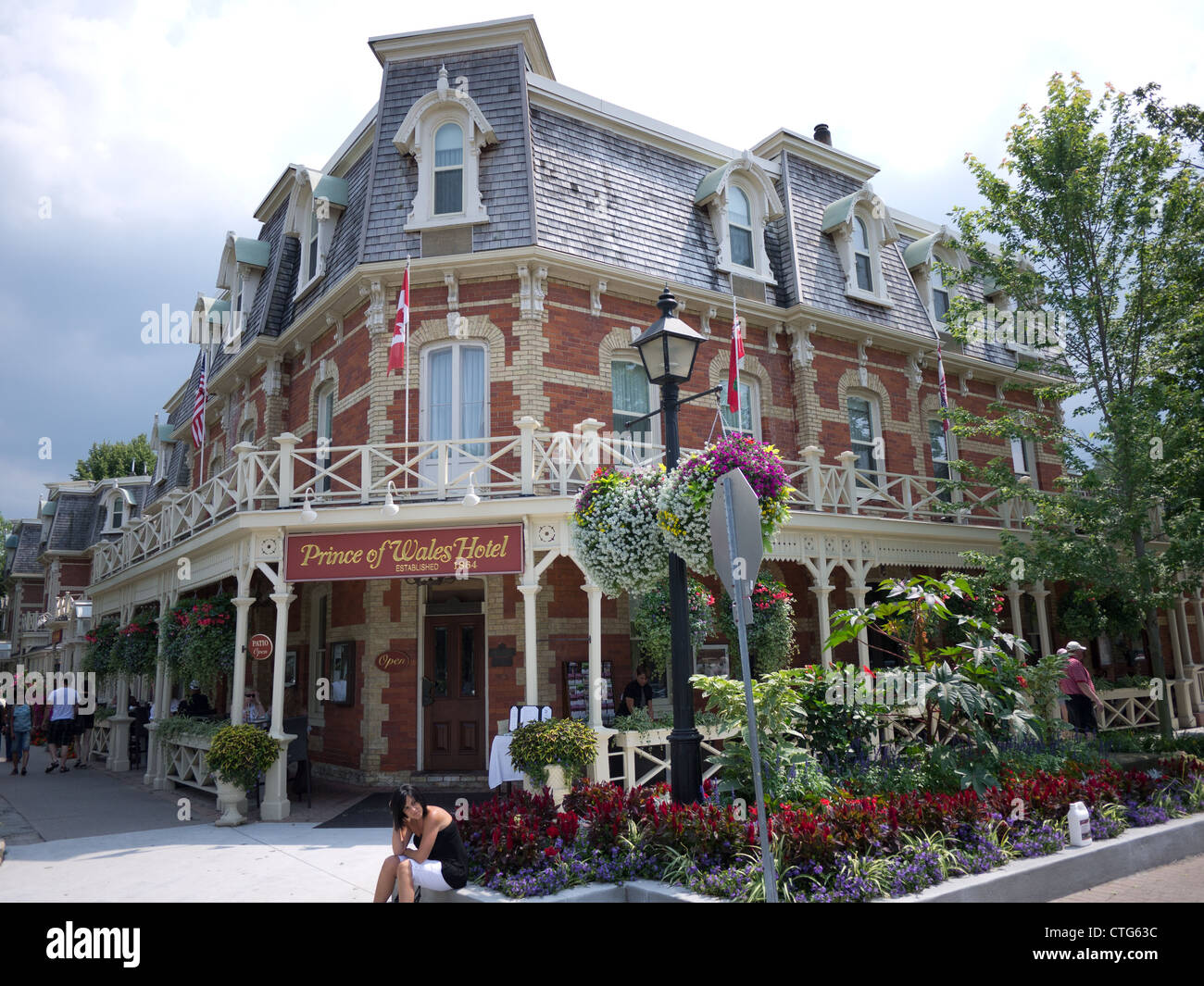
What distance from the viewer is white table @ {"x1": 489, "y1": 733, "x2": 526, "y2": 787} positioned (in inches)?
413

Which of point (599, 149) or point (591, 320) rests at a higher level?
point (599, 149)

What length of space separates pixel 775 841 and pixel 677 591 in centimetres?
198

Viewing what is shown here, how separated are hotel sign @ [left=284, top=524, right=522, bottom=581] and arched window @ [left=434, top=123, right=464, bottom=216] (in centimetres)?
622

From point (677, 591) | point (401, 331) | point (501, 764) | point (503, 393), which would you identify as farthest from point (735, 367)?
point (677, 591)

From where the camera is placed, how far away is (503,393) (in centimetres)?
1351

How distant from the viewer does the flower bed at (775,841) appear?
5691 millimetres

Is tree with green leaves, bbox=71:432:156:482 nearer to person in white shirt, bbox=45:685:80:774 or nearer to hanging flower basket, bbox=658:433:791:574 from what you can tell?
person in white shirt, bbox=45:685:80:774

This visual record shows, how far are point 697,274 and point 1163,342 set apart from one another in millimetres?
7705

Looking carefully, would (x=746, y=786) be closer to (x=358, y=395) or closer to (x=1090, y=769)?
(x=1090, y=769)

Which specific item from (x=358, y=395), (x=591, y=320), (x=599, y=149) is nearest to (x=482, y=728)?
(x=358, y=395)

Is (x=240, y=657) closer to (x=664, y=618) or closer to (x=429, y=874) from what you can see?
(x=664, y=618)

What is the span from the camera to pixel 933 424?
18297 millimetres

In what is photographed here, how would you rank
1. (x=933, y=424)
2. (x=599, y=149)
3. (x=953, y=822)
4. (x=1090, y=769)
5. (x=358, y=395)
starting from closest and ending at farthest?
(x=953, y=822)
(x=1090, y=769)
(x=358, y=395)
(x=599, y=149)
(x=933, y=424)

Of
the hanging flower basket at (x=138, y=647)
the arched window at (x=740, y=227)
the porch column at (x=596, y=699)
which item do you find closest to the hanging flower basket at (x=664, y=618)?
the porch column at (x=596, y=699)
